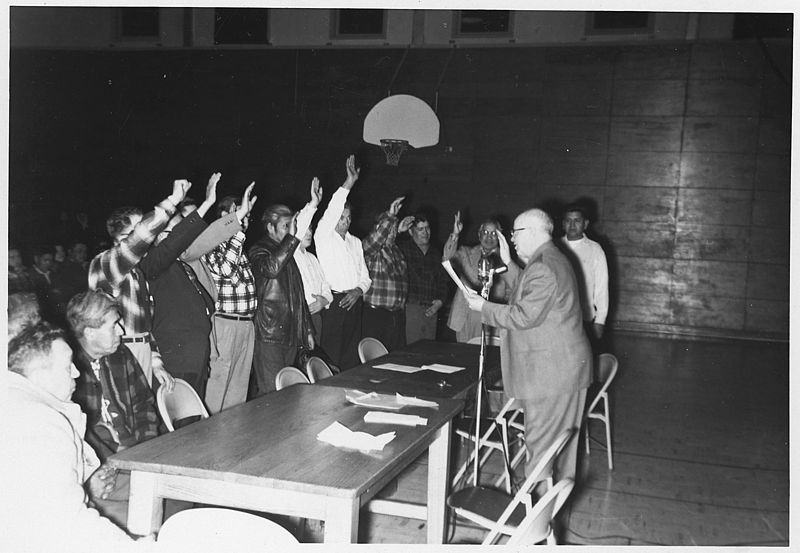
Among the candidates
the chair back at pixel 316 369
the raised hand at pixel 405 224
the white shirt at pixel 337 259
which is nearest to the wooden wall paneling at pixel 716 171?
the raised hand at pixel 405 224

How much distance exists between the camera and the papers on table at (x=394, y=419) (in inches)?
103

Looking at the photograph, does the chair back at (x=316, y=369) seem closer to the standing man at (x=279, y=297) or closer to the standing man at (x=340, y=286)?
the standing man at (x=279, y=297)

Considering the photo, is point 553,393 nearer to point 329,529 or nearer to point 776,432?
point 329,529

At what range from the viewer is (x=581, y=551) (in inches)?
90.4

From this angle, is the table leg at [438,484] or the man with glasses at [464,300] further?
the man with glasses at [464,300]

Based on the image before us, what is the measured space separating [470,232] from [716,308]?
374 centimetres

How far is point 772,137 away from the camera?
966 cm

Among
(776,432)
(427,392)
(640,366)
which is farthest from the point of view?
(640,366)

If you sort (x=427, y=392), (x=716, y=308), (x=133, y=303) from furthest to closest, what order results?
(x=716, y=308) < (x=133, y=303) < (x=427, y=392)

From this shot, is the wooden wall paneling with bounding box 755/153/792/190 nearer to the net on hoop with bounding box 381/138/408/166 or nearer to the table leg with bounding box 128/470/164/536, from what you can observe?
the net on hoop with bounding box 381/138/408/166

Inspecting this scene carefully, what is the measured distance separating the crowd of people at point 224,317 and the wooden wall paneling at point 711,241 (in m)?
4.89

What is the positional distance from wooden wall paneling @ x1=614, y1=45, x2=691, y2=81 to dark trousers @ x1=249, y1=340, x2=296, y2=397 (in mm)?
7474

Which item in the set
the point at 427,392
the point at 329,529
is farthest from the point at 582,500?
the point at 329,529

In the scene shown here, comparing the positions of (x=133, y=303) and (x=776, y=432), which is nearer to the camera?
(x=133, y=303)
